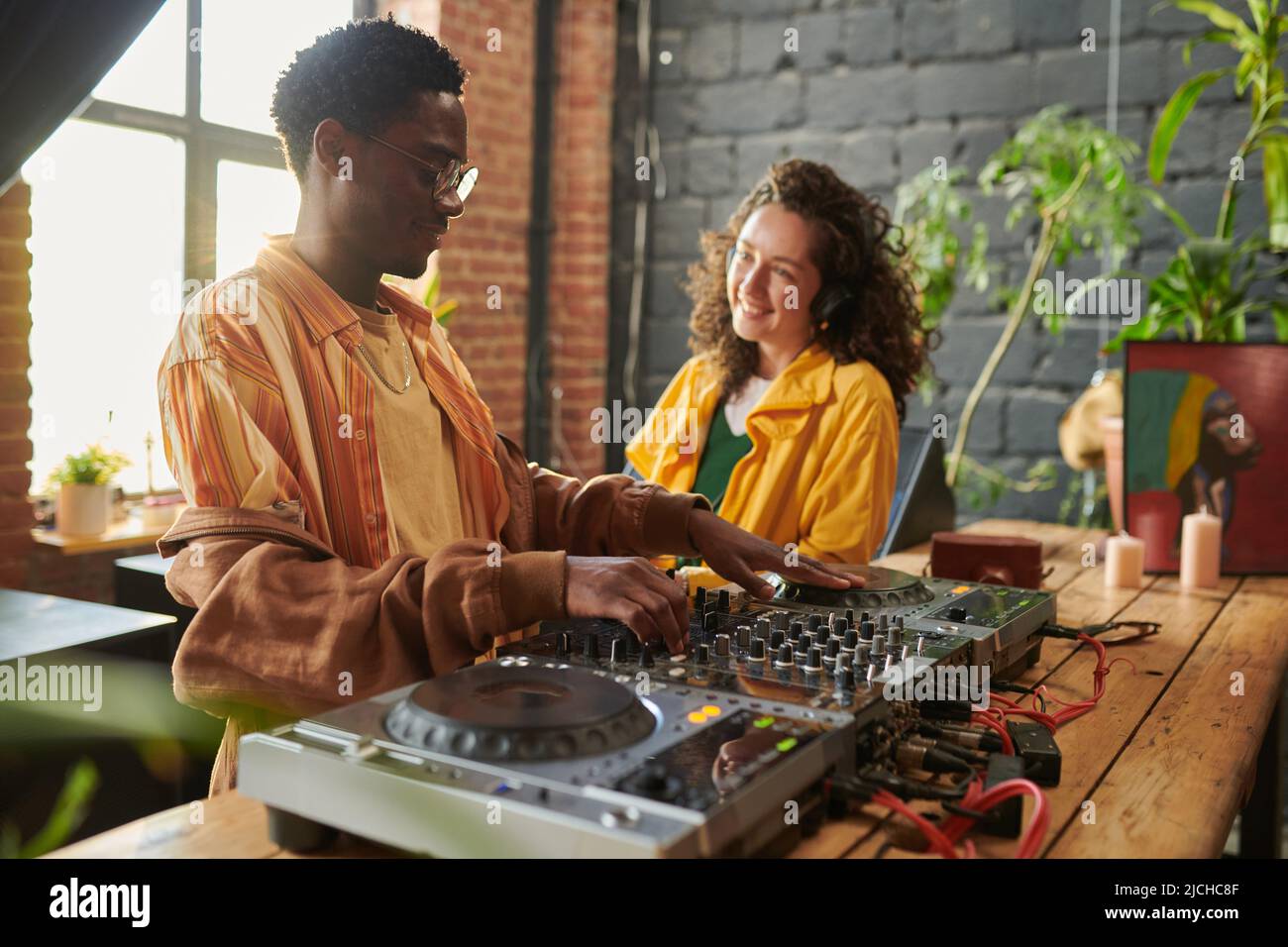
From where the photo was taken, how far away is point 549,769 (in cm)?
81

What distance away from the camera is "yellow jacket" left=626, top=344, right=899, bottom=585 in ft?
6.80

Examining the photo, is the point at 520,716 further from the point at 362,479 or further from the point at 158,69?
the point at 158,69

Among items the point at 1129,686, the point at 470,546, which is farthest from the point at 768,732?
the point at 1129,686

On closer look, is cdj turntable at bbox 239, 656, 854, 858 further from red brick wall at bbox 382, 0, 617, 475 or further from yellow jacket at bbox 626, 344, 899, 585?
red brick wall at bbox 382, 0, 617, 475

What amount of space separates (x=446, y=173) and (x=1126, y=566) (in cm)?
153

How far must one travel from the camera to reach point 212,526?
115 cm

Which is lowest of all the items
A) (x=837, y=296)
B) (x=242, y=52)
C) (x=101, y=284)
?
(x=837, y=296)

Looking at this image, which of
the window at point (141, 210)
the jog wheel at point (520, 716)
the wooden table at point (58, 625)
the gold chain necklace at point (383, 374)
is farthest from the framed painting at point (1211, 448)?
the window at point (141, 210)

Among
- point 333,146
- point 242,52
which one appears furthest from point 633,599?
point 242,52

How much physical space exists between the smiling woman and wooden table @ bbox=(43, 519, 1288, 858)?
0.30m

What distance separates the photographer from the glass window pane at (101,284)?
3.16m

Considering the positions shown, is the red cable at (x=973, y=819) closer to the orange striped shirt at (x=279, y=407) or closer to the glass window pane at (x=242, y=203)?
the orange striped shirt at (x=279, y=407)

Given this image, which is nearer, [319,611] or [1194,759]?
[319,611]
